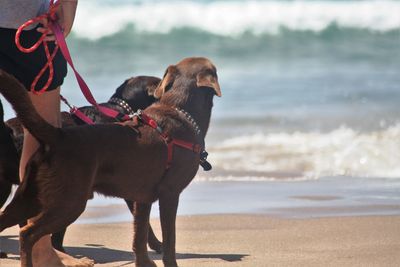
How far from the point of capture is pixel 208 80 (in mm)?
6340

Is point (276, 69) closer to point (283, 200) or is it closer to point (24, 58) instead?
point (283, 200)

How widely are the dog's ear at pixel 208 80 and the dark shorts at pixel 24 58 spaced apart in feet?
3.99

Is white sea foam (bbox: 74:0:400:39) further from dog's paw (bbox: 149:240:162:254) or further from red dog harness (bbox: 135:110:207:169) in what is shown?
red dog harness (bbox: 135:110:207:169)

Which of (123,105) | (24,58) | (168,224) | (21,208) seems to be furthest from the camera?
(123,105)

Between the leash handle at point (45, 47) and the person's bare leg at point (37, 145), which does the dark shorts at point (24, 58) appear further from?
the person's bare leg at point (37, 145)

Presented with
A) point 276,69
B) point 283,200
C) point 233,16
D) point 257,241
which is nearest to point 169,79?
point 257,241

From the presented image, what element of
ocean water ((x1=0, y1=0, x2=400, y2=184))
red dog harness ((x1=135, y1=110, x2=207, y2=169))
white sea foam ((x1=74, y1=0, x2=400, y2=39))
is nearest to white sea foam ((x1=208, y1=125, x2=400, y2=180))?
ocean water ((x1=0, y1=0, x2=400, y2=184))

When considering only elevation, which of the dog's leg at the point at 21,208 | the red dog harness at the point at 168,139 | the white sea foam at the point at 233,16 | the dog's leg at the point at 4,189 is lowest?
the dog's leg at the point at 21,208

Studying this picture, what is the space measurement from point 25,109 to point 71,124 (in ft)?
5.86

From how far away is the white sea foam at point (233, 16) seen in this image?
23.1 m

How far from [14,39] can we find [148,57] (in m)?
16.1

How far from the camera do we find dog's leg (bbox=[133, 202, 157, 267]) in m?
5.96

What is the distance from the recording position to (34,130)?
504 cm

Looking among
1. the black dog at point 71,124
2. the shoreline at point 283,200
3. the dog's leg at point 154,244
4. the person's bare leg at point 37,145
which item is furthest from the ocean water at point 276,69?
the person's bare leg at point 37,145
